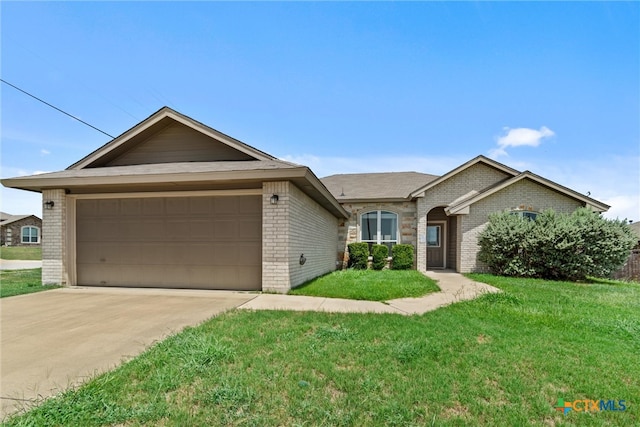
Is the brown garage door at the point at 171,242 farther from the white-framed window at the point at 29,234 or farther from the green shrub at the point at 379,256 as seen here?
the white-framed window at the point at 29,234

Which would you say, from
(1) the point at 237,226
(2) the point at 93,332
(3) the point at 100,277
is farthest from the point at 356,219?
(2) the point at 93,332

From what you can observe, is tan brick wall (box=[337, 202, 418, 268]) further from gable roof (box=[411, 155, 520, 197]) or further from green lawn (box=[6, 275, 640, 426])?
green lawn (box=[6, 275, 640, 426])

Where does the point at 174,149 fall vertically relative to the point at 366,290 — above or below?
above

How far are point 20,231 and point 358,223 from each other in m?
39.7

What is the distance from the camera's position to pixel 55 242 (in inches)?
328

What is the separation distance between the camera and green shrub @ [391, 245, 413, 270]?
1408cm

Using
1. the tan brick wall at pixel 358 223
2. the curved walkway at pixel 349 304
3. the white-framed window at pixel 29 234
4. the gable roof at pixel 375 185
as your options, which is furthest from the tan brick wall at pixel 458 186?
the white-framed window at pixel 29 234

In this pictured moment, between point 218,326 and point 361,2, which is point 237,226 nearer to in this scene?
point 218,326

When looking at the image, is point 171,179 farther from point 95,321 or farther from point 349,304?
point 349,304

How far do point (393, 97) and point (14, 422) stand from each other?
11843mm

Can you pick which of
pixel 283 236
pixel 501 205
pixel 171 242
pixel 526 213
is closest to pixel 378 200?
pixel 501 205

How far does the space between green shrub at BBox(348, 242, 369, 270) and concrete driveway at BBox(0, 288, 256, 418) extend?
7917 mm

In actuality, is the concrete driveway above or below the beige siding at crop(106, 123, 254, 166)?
below

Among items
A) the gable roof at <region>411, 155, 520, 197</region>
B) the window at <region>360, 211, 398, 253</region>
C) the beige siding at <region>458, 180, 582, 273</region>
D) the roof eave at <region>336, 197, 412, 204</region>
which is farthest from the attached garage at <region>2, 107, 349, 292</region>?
the beige siding at <region>458, 180, 582, 273</region>
